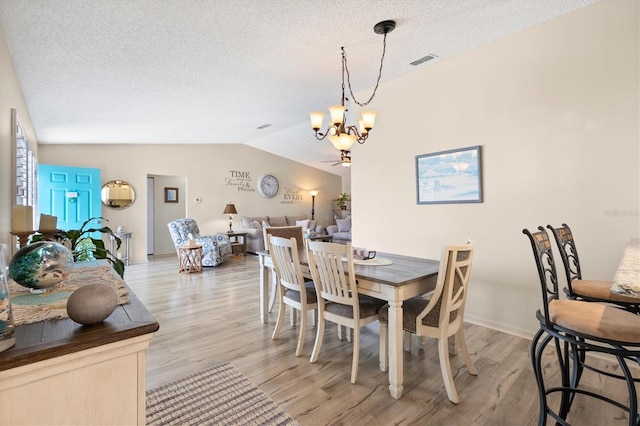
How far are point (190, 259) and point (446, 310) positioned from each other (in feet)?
15.8

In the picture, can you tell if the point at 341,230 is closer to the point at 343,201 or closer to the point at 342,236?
the point at 342,236

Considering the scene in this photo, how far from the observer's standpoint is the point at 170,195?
322 inches

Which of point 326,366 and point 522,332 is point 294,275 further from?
point 522,332

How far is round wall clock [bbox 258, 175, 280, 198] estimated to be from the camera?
28.2 ft

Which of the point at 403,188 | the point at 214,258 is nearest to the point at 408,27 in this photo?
the point at 403,188

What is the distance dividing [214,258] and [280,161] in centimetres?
396

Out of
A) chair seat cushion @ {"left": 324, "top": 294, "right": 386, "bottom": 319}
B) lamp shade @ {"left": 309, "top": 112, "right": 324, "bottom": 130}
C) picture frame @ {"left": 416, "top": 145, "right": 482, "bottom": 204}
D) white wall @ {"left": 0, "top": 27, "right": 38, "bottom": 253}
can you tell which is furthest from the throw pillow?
white wall @ {"left": 0, "top": 27, "right": 38, "bottom": 253}

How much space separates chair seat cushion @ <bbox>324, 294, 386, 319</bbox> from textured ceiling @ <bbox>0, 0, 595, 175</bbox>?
6.89 feet

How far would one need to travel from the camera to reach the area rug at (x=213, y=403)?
1723 mm

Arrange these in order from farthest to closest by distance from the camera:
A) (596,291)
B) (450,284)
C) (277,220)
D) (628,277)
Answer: (277,220) → (450,284) → (596,291) → (628,277)

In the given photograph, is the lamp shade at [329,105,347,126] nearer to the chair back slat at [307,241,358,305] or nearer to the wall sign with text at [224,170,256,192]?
the chair back slat at [307,241,358,305]

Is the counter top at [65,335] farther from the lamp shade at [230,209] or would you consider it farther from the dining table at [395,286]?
the lamp shade at [230,209]

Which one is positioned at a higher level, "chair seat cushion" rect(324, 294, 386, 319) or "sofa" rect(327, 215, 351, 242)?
"sofa" rect(327, 215, 351, 242)

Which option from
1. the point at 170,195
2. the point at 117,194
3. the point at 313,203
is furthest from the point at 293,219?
the point at 117,194
